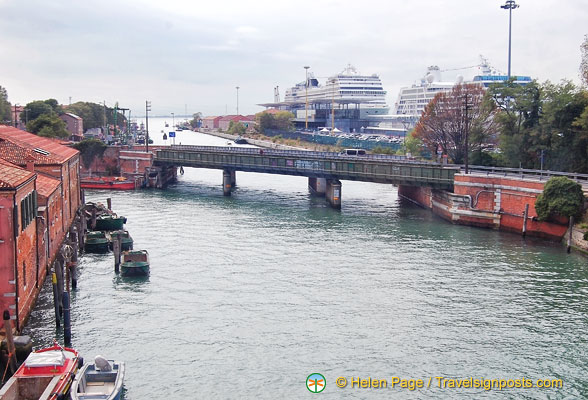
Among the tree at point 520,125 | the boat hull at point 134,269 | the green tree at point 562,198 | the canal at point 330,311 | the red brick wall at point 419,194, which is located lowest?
the canal at point 330,311

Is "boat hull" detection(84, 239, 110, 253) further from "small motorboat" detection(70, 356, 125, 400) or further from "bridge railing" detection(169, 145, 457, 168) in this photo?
"bridge railing" detection(169, 145, 457, 168)

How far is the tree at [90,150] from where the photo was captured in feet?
329

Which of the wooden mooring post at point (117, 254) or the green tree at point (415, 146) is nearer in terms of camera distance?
the wooden mooring post at point (117, 254)

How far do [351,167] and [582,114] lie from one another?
85.4ft

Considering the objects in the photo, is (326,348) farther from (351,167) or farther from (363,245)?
(351,167)

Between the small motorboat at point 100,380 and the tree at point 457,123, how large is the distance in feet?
205

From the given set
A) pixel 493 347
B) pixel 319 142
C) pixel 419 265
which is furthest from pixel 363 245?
pixel 319 142

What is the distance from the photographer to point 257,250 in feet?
164

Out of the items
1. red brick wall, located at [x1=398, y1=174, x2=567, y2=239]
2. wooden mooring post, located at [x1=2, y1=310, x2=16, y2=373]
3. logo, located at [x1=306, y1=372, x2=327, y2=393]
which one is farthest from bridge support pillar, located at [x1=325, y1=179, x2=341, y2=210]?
wooden mooring post, located at [x1=2, y1=310, x2=16, y2=373]

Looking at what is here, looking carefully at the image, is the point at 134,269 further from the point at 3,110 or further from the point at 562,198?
the point at 3,110

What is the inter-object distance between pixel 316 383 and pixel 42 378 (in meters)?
10.6

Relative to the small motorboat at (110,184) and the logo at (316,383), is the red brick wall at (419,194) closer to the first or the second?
the small motorboat at (110,184)

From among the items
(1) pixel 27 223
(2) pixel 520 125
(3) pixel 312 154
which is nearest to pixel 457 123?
(2) pixel 520 125

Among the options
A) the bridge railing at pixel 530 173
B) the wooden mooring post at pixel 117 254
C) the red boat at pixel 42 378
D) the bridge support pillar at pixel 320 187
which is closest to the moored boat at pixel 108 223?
the wooden mooring post at pixel 117 254
